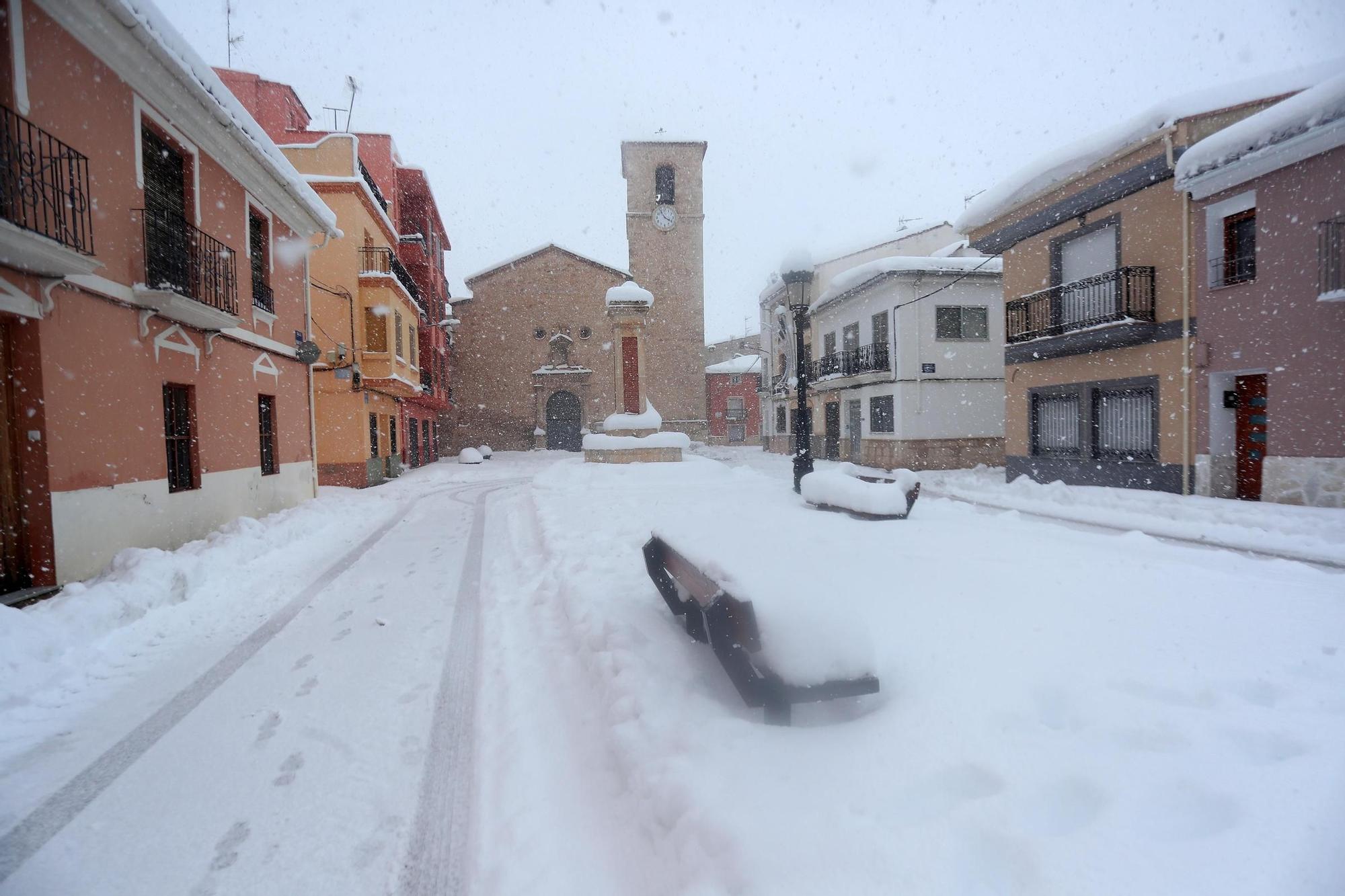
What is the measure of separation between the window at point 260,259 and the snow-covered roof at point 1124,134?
51.9 feet

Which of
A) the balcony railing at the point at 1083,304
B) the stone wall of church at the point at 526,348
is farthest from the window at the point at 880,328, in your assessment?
the stone wall of church at the point at 526,348

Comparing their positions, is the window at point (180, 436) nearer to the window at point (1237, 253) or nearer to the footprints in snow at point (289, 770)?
the footprints in snow at point (289, 770)

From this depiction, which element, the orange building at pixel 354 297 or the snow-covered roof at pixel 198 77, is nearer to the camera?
the snow-covered roof at pixel 198 77

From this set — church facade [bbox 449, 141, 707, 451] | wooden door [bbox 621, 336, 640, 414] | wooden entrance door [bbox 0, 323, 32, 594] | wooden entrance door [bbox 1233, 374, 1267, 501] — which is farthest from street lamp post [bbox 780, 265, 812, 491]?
church facade [bbox 449, 141, 707, 451]

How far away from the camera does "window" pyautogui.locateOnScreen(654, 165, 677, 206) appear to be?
35.8m

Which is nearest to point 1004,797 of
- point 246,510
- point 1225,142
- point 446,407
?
point 246,510

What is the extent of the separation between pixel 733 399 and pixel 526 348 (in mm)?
19326

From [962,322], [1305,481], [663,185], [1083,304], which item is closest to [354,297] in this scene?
[1083,304]

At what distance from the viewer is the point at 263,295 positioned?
34.1ft

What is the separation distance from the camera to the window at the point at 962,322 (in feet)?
62.9

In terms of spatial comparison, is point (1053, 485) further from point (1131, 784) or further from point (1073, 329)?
point (1131, 784)

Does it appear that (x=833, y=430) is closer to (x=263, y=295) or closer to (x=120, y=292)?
(x=263, y=295)

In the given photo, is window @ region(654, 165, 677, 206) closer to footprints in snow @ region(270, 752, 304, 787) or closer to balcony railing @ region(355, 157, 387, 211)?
balcony railing @ region(355, 157, 387, 211)

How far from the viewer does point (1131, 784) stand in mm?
1958
